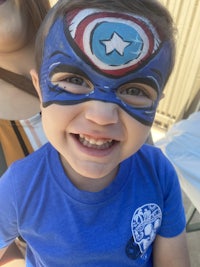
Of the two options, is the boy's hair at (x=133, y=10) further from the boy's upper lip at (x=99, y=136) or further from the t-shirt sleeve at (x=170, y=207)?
the t-shirt sleeve at (x=170, y=207)

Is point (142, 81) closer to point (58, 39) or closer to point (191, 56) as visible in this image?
point (58, 39)

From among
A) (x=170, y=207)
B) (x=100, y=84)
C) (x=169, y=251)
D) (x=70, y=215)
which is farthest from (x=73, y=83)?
(x=169, y=251)

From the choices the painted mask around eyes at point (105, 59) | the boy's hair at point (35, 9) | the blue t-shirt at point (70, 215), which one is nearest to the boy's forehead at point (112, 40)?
the painted mask around eyes at point (105, 59)

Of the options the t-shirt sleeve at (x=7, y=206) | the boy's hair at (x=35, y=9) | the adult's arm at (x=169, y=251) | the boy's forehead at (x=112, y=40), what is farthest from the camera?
the boy's hair at (x=35, y=9)

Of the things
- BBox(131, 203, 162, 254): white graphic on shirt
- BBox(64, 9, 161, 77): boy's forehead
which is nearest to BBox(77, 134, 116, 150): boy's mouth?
BBox(64, 9, 161, 77): boy's forehead

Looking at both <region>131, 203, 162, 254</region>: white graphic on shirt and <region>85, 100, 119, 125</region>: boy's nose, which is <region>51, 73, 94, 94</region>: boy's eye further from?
<region>131, 203, 162, 254</region>: white graphic on shirt

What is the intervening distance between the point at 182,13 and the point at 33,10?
1663 mm

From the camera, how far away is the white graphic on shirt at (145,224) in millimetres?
797

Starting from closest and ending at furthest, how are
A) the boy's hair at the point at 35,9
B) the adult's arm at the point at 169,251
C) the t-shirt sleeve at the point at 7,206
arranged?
the t-shirt sleeve at the point at 7,206 → the adult's arm at the point at 169,251 → the boy's hair at the point at 35,9

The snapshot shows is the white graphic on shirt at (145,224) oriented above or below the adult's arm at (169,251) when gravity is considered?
above

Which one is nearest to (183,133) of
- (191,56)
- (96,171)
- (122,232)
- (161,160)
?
(161,160)

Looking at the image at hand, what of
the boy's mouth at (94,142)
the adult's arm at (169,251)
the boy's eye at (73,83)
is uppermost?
the boy's eye at (73,83)

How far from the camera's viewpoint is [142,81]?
644 millimetres

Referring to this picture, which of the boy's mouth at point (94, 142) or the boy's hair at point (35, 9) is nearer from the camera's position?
the boy's mouth at point (94, 142)
